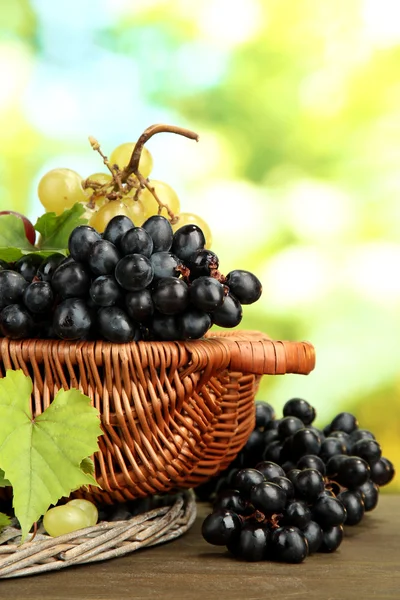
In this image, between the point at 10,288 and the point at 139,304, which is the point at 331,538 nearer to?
the point at 139,304

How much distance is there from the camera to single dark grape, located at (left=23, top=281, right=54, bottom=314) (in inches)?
37.5

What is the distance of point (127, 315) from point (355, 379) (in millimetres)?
1445

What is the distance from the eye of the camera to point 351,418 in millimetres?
1379

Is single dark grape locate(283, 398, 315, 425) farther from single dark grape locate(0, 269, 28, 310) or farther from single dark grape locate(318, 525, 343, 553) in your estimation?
single dark grape locate(0, 269, 28, 310)

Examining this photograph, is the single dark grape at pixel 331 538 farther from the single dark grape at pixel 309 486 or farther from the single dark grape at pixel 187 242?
the single dark grape at pixel 187 242

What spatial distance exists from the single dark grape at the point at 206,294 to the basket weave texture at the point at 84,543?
1.01 feet

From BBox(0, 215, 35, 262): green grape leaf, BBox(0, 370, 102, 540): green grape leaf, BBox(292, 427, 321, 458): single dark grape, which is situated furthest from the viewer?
BBox(292, 427, 321, 458): single dark grape

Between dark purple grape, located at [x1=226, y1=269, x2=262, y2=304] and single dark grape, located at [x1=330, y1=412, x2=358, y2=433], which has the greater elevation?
dark purple grape, located at [x1=226, y1=269, x2=262, y2=304]

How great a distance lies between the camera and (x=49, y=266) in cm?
101

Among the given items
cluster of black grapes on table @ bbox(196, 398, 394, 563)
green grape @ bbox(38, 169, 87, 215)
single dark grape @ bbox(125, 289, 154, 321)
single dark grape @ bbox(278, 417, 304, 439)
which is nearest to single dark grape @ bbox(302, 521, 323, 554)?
cluster of black grapes on table @ bbox(196, 398, 394, 563)

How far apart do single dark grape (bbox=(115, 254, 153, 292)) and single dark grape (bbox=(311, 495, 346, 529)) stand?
382mm

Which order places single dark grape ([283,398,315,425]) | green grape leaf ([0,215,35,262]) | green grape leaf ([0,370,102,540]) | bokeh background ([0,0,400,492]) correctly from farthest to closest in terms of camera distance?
bokeh background ([0,0,400,492])
single dark grape ([283,398,315,425])
green grape leaf ([0,215,35,262])
green grape leaf ([0,370,102,540])

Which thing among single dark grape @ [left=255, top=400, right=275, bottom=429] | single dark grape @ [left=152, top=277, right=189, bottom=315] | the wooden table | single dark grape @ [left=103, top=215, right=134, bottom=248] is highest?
single dark grape @ [left=103, top=215, right=134, bottom=248]

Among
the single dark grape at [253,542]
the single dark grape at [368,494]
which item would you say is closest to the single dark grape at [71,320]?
the single dark grape at [253,542]
